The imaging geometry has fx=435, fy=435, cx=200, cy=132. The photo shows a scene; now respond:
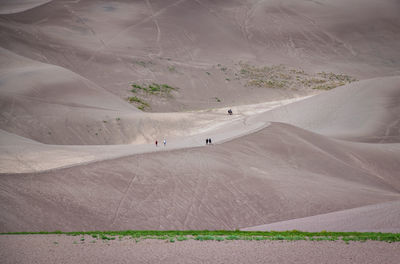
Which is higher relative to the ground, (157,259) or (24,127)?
(24,127)

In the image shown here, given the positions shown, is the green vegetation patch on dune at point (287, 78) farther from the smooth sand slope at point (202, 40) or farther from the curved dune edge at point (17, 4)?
the curved dune edge at point (17, 4)

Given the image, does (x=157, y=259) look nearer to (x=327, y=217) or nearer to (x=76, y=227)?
(x=76, y=227)

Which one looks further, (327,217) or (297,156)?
(297,156)

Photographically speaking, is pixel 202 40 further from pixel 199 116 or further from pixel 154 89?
pixel 199 116

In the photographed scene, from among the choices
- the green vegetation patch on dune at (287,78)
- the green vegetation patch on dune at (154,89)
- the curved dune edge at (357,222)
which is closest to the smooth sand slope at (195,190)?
the curved dune edge at (357,222)

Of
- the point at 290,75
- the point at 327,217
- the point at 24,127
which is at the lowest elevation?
the point at 327,217

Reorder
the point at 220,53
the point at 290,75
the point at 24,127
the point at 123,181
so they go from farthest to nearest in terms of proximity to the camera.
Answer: the point at 220,53 < the point at 290,75 < the point at 24,127 < the point at 123,181

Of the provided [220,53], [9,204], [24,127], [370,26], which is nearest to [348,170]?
[9,204]
